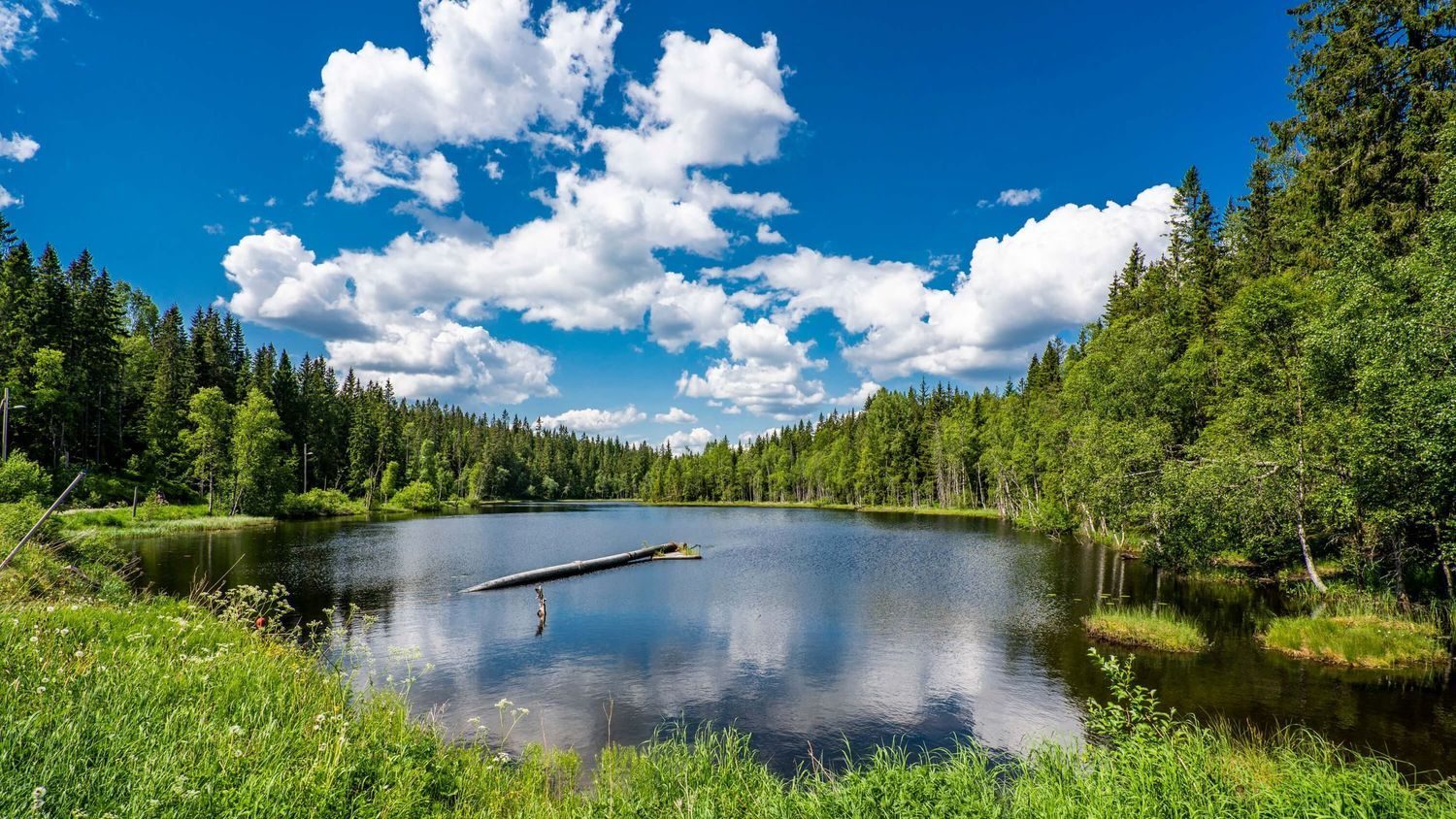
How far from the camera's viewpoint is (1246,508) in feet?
82.7

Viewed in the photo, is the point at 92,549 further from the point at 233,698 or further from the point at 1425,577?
the point at 1425,577

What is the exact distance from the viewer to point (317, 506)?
82562 mm

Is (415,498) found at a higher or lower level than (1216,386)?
lower

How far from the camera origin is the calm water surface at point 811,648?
50.7 ft

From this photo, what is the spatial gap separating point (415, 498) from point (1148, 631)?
109 metres

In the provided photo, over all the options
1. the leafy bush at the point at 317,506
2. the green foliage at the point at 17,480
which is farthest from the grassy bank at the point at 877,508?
the green foliage at the point at 17,480

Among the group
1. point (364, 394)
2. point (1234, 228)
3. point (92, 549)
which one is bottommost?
point (92, 549)

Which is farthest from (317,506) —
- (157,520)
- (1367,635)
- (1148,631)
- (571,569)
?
(1367,635)

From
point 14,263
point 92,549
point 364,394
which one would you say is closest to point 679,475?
point 364,394

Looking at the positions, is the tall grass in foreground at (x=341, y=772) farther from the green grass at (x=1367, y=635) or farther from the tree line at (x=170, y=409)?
the tree line at (x=170, y=409)

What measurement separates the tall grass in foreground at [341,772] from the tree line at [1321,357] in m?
15.8

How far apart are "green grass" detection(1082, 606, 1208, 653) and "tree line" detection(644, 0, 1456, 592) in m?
6.75

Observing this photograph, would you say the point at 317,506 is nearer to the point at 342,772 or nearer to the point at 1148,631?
the point at 342,772

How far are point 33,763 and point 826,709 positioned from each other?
613 inches
